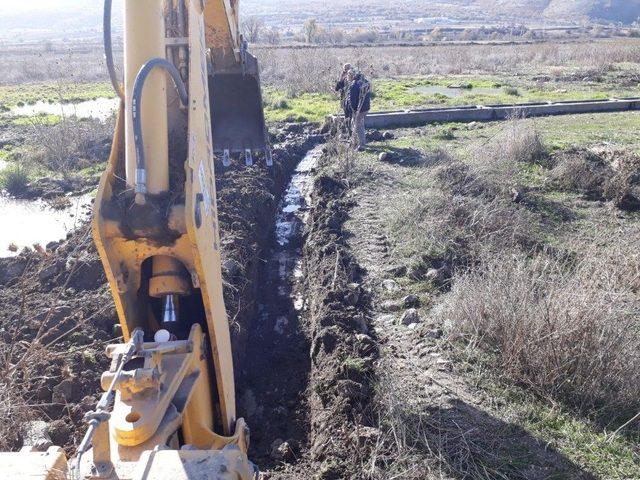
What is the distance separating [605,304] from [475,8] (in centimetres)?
16871

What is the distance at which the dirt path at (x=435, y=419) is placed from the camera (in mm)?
3941

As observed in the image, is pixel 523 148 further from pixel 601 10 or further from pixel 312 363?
pixel 601 10

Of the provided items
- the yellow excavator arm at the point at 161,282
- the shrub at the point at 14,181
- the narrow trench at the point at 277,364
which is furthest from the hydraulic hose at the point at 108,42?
the shrub at the point at 14,181

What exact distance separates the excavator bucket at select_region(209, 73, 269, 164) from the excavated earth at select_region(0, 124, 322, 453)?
1.11 metres

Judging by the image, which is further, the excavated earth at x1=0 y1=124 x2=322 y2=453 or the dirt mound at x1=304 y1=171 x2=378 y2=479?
the excavated earth at x1=0 y1=124 x2=322 y2=453

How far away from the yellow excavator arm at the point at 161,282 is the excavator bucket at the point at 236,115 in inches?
145

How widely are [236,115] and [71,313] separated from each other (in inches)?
126

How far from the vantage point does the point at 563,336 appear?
180 inches

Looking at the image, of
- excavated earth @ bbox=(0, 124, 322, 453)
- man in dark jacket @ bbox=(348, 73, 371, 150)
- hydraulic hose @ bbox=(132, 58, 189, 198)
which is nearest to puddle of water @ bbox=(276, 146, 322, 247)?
excavated earth @ bbox=(0, 124, 322, 453)

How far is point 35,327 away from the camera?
19.8 feet

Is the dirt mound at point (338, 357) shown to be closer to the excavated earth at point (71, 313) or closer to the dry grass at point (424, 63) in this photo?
the excavated earth at point (71, 313)

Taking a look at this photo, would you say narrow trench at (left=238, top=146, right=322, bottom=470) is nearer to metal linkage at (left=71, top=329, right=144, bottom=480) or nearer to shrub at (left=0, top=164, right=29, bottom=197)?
metal linkage at (left=71, top=329, right=144, bottom=480)

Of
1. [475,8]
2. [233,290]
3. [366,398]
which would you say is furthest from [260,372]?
[475,8]

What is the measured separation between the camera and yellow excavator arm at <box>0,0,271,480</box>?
2643 millimetres
